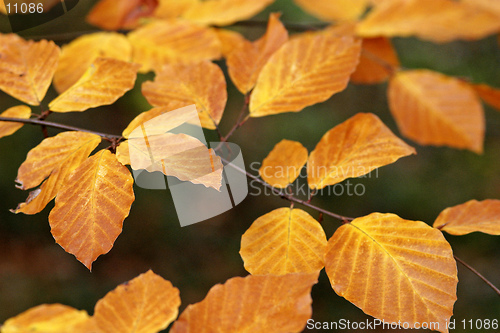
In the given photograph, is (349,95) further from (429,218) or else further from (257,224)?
(257,224)

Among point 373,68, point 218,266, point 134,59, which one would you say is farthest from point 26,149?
point 373,68

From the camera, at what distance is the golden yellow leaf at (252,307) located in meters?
0.22

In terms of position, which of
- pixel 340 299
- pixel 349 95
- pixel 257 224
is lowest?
pixel 340 299

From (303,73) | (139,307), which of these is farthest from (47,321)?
(303,73)

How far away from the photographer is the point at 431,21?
0.55m

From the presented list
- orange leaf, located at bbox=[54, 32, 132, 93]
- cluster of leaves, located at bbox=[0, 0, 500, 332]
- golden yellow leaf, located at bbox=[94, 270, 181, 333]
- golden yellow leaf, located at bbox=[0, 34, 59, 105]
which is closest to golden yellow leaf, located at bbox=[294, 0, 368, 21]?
cluster of leaves, located at bbox=[0, 0, 500, 332]

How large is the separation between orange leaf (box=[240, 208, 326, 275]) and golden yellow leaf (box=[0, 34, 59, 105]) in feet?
0.74

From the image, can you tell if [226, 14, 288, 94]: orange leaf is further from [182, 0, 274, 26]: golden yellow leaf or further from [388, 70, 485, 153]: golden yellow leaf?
[388, 70, 485, 153]: golden yellow leaf

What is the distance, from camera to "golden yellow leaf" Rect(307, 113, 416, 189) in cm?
32

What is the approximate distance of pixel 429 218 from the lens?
1.09m

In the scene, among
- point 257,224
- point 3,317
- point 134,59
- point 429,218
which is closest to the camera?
point 257,224

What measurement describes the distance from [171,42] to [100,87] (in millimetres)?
189

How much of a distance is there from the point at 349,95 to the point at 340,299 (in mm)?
680

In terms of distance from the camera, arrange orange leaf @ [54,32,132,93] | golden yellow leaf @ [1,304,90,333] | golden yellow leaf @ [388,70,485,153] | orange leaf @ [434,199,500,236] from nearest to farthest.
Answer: golden yellow leaf @ [1,304,90,333], orange leaf @ [434,199,500,236], orange leaf @ [54,32,132,93], golden yellow leaf @ [388,70,485,153]
